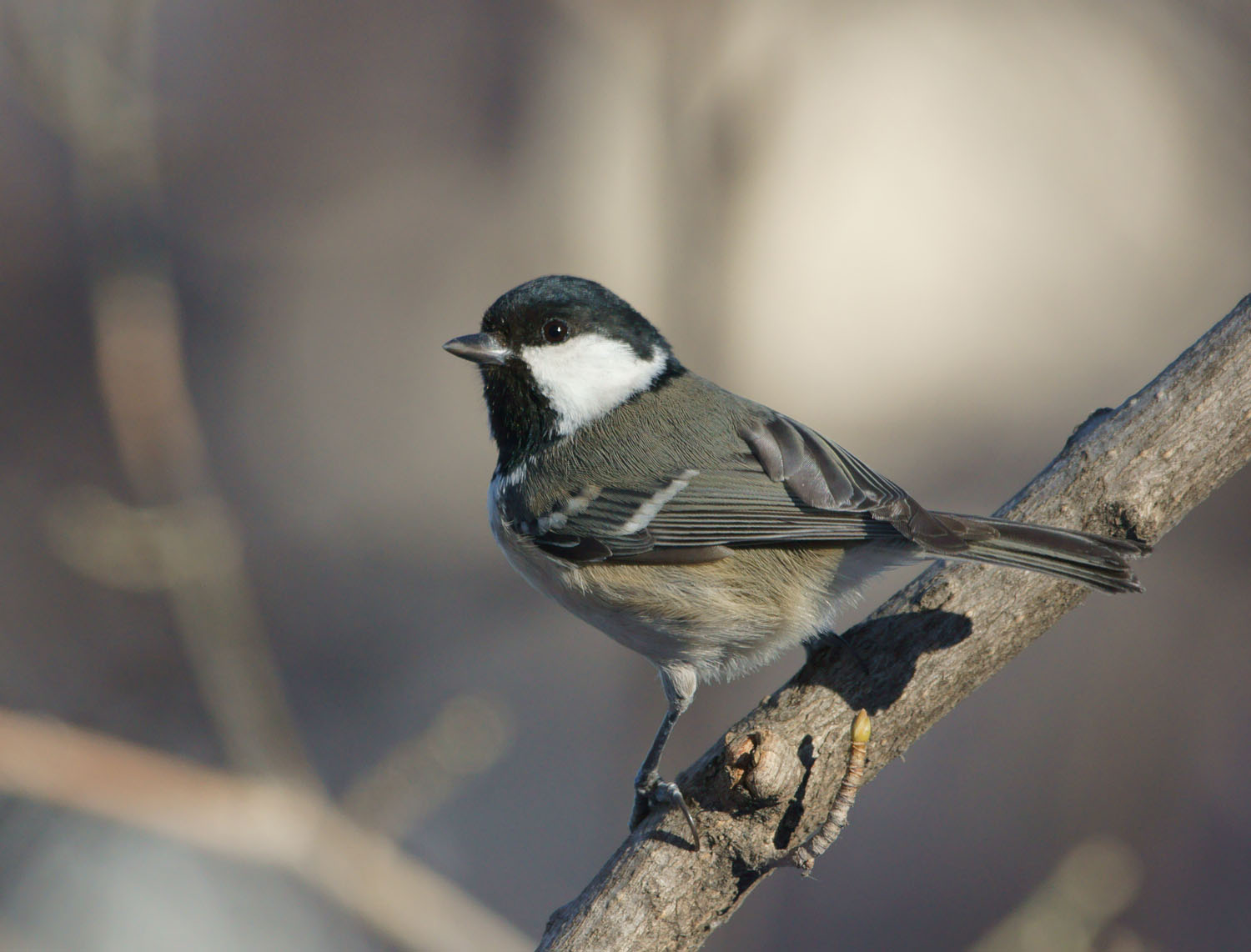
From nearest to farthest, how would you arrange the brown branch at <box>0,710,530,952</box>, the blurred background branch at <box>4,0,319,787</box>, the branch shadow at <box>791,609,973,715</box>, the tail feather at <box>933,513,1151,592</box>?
the tail feather at <box>933,513,1151,592</box>
the branch shadow at <box>791,609,973,715</box>
the brown branch at <box>0,710,530,952</box>
the blurred background branch at <box>4,0,319,787</box>

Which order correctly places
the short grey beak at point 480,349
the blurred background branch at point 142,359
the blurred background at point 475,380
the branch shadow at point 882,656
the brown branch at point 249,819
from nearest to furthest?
the branch shadow at point 882,656 < the short grey beak at point 480,349 < the brown branch at point 249,819 < the blurred background branch at point 142,359 < the blurred background at point 475,380

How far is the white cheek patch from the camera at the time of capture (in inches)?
64.8

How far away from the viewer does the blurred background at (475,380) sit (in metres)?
2.49

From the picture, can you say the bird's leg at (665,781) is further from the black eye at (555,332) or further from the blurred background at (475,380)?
the blurred background at (475,380)

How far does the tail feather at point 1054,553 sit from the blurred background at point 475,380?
1.46 meters

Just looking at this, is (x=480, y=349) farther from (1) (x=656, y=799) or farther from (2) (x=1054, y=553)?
(2) (x=1054, y=553)

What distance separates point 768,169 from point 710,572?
1.85m

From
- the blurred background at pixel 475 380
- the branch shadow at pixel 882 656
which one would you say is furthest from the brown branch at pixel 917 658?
the blurred background at pixel 475 380

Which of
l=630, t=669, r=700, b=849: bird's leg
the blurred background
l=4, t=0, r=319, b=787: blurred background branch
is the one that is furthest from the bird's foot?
the blurred background

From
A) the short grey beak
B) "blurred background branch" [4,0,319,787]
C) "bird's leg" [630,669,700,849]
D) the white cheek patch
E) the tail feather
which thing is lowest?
"blurred background branch" [4,0,319,787]

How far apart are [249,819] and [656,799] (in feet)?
3.52

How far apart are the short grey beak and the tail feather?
0.75 meters

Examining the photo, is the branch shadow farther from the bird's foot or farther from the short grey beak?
the short grey beak

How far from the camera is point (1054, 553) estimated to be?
1195mm
